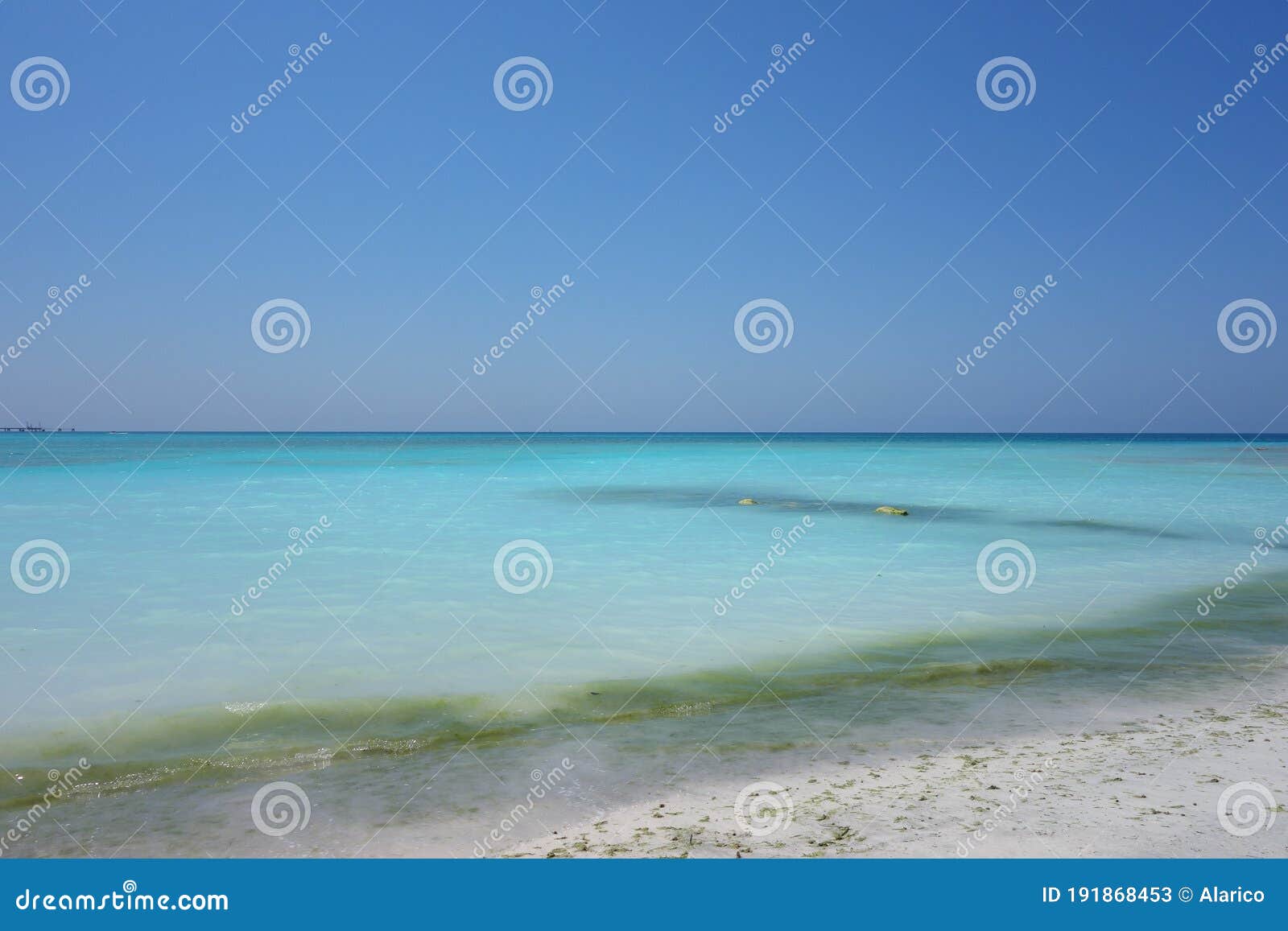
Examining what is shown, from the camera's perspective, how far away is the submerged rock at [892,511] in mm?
21453

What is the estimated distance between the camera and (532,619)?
33.1 ft

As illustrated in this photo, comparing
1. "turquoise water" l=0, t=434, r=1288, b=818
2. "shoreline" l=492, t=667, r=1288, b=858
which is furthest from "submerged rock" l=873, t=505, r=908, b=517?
"shoreline" l=492, t=667, r=1288, b=858

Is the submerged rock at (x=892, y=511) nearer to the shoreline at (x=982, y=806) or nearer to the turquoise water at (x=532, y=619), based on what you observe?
the turquoise water at (x=532, y=619)

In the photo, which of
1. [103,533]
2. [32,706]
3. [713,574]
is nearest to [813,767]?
[32,706]

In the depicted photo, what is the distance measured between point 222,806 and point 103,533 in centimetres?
1502

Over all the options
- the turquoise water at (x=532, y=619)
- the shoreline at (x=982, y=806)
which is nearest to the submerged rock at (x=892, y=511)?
the turquoise water at (x=532, y=619)

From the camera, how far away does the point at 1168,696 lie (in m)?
6.98

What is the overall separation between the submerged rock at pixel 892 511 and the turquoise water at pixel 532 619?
17.1 inches

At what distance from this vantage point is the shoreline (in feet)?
13.7

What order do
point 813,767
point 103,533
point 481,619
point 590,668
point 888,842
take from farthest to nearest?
point 103,533
point 481,619
point 590,668
point 813,767
point 888,842

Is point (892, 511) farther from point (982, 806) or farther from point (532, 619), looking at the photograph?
point (982, 806)

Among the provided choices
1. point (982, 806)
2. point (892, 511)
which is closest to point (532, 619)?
point (982, 806)

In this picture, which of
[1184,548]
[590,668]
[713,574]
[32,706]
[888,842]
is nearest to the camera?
[888,842]

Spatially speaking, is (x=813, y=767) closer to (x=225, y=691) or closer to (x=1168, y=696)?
(x=1168, y=696)
